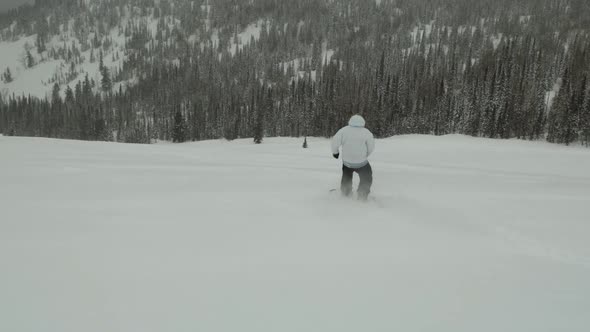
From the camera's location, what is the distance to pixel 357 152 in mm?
6391

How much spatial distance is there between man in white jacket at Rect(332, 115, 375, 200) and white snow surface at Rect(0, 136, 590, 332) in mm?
414

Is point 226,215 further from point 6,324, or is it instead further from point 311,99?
point 311,99

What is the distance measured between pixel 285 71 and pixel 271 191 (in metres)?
127

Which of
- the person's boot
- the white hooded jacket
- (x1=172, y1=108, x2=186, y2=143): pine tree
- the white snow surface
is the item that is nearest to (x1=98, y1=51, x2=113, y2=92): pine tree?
(x1=172, y1=108, x2=186, y2=143): pine tree

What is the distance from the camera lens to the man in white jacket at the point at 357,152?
6.37 m

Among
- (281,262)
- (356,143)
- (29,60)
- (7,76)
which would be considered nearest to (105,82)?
(7,76)

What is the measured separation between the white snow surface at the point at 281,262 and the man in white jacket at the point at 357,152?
1.36ft

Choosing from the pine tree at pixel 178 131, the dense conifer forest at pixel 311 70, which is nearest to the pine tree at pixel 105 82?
the dense conifer forest at pixel 311 70

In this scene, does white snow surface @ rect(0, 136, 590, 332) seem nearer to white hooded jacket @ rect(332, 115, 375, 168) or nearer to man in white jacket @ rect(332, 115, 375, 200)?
man in white jacket @ rect(332, 115, 375, 200)

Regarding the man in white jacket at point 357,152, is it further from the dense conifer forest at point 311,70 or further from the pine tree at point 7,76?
the pine tree at point 7,76

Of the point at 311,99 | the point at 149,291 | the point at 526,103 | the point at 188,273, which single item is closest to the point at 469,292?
the point at 188,273

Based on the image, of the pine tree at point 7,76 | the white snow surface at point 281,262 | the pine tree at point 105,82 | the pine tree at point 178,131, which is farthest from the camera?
the pine tree at point 7,76

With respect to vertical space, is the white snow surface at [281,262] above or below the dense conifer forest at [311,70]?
below

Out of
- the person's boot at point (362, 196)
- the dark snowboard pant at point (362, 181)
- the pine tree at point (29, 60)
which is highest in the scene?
the pine tree at point (29, 60)
